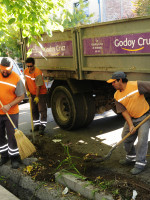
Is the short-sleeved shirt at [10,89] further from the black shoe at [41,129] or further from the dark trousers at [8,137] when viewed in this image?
the black shoe at [41,129]

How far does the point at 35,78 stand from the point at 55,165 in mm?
2463

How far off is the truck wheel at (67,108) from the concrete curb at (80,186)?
260 centimetres

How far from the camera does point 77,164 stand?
15.3ft

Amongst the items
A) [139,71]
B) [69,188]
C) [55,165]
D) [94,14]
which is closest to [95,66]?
[139,71]

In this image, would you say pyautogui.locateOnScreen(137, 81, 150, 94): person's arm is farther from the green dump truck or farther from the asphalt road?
the asphalt road

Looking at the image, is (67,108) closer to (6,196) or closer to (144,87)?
(144,87)

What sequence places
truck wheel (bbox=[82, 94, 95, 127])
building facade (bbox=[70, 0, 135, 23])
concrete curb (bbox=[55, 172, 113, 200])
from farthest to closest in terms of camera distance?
1. building facade (bbox=[70, 0, 135, 23])
2. truck wheel (bbox=[82, 94, 95, 127])
3. concrete curb (bbox=[55, 172, 113, 200])

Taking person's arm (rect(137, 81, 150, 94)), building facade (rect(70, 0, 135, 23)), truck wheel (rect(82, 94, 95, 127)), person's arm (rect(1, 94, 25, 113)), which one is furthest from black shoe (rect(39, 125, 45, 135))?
building facade (rect(70, 0, 135, 23))

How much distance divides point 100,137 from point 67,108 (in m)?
1.16

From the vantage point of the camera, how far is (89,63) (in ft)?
18.8

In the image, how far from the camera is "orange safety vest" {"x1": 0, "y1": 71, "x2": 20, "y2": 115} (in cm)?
476

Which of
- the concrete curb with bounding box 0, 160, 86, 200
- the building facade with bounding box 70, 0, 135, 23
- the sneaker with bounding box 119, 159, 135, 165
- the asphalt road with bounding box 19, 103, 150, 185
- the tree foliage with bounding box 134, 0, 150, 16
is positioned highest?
the building facade with bounding box 70, 0, 135, 23

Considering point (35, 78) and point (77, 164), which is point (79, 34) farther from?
point (77, 164)

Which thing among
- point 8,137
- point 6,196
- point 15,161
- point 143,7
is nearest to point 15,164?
point 15,161
